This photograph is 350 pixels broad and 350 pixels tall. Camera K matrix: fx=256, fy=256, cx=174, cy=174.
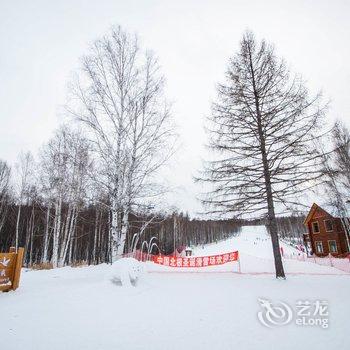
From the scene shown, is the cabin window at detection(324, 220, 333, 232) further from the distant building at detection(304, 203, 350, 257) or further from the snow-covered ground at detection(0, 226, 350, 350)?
the snow-covered ground at detection(0, 226, 350, 350)

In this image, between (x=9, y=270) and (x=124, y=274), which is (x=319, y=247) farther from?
(x=9, y=270)

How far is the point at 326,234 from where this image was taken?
31359mm

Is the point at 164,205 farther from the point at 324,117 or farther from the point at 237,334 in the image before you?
the point at 324,117

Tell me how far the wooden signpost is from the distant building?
95.8 ft

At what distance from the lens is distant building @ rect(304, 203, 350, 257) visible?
97.7ft

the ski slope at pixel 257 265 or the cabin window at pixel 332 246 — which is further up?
the cabin window at pixel 332 246

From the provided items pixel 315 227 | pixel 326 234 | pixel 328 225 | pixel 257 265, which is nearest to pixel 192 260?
pixel 257 265

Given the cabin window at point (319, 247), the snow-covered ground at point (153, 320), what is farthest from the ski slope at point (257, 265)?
the snow-covered ground at point (153, 320)

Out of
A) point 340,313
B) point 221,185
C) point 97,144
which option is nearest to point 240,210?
point 221,185

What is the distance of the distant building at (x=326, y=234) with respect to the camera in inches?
1172

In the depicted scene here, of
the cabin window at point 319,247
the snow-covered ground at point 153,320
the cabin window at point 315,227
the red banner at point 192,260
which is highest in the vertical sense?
the cabin window at point 315,227

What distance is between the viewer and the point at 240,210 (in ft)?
36.9

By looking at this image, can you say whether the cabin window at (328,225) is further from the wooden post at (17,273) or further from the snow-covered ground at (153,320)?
the wooden post at (17,273)

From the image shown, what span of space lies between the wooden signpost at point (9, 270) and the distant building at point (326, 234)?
29.2 metres
